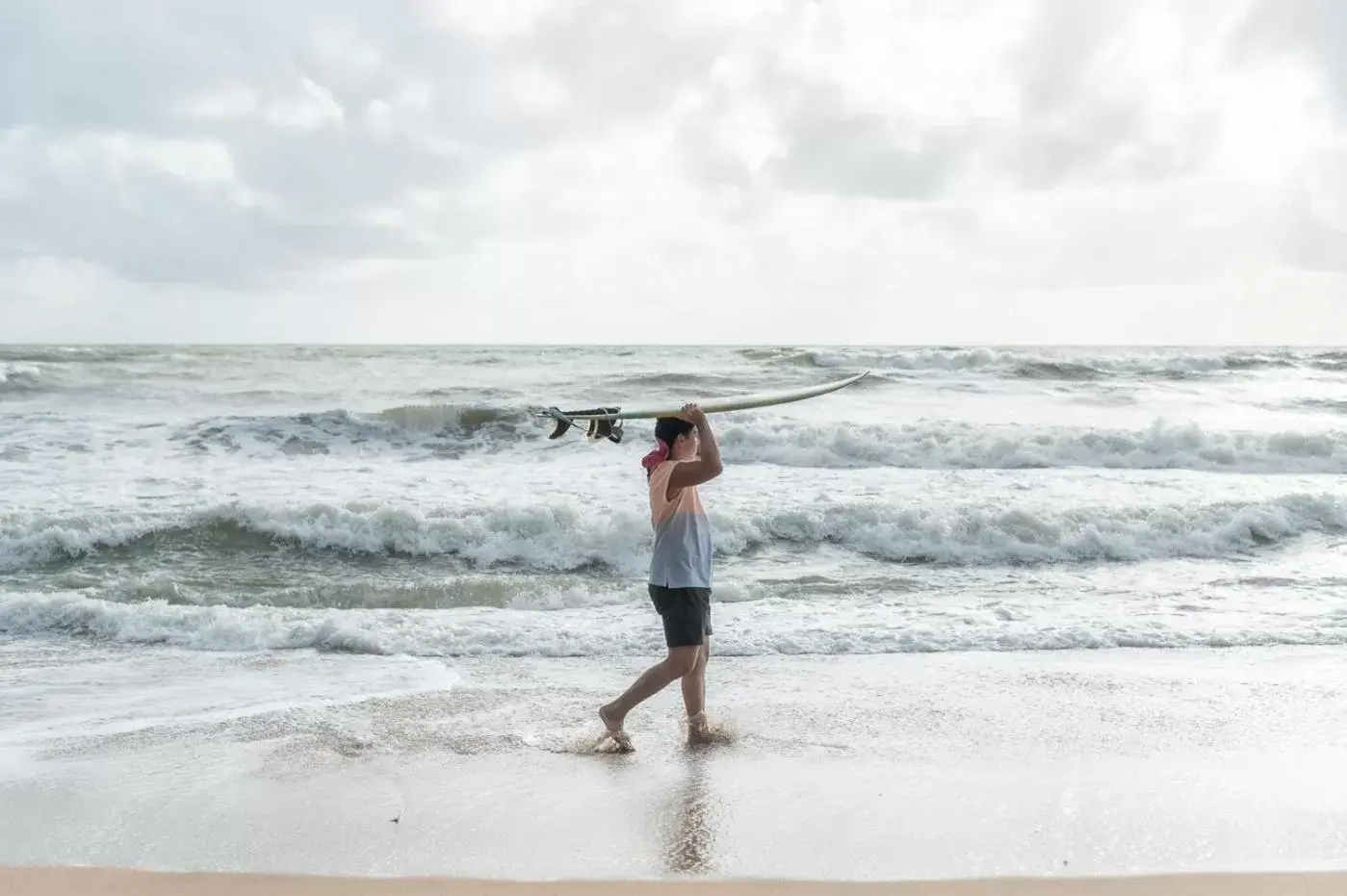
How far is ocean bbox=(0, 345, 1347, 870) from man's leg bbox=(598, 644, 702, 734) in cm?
24

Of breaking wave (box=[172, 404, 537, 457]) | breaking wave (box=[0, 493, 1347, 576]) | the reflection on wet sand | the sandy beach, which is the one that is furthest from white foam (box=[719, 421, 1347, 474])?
the reflection on wet sand

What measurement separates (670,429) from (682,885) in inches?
84.1

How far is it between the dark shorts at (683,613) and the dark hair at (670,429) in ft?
2.18

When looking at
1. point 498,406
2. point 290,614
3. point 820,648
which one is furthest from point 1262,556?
point 498,406

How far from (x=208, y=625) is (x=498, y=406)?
47.4 ft

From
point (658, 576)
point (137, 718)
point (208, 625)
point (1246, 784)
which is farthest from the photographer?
point (208, 625)

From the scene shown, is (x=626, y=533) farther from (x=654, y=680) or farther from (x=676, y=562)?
(x=676, y=562)

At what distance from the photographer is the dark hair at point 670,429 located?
506 cm

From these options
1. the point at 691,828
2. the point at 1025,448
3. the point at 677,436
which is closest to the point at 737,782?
the point at 691,828

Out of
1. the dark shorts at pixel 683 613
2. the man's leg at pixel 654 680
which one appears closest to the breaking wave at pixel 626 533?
the man's leg at pixel 654 680

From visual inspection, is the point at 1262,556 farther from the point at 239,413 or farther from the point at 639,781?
the point at 239,413

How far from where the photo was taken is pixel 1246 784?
458cm

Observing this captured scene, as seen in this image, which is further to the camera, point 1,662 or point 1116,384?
point 1116,384

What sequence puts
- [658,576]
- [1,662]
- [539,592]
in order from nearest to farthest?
[658,576]
[1,662]
[539,592]
